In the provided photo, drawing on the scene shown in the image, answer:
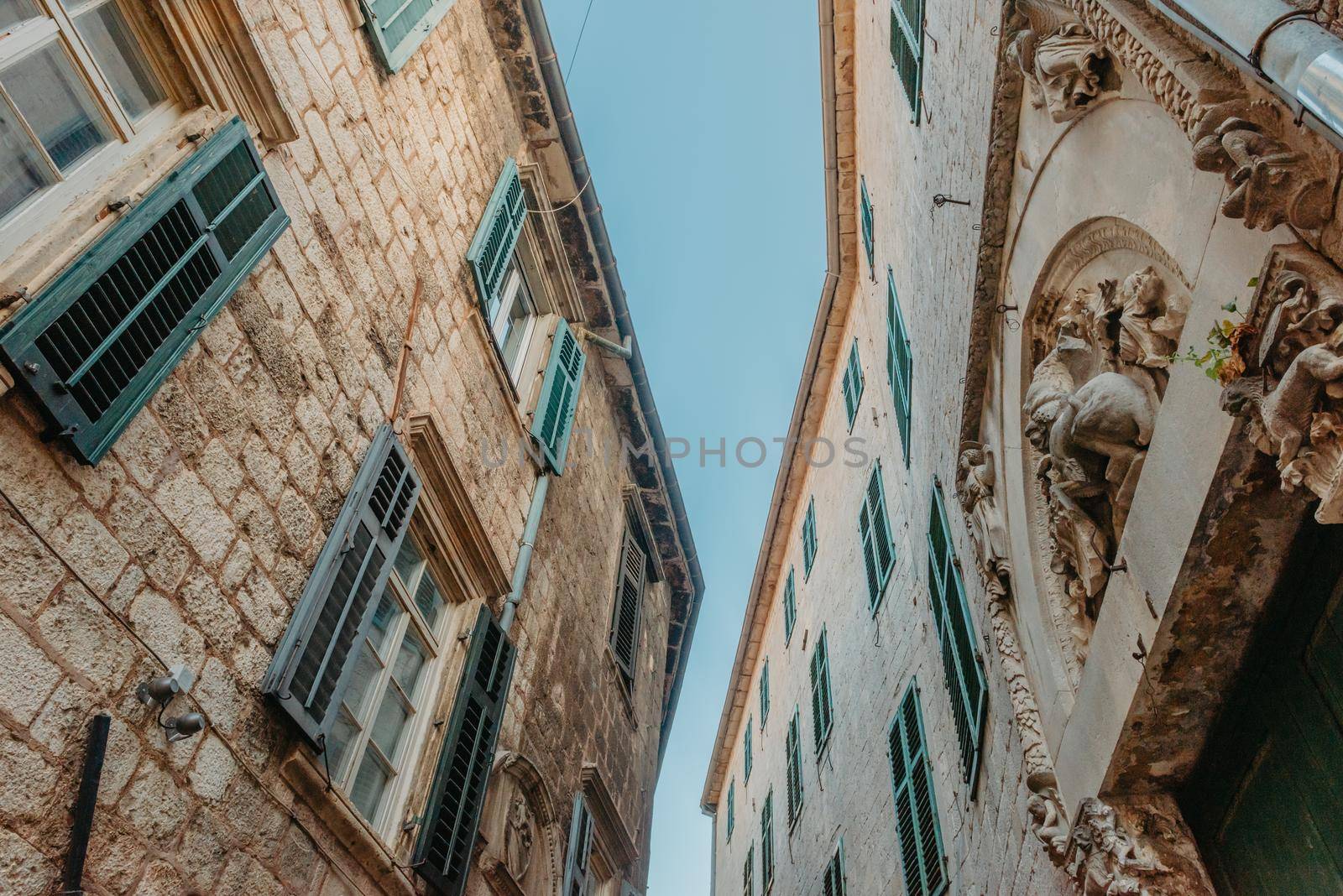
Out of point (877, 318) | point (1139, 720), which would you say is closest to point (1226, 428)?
point (1139, 720)

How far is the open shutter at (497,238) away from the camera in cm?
715

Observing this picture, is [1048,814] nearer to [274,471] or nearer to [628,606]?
[274,471]

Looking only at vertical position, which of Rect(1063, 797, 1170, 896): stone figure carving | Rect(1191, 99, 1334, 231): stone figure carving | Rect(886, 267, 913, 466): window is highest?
Rect(886, 267, 913, 466): window

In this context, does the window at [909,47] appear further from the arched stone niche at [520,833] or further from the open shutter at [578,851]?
the open shutter at [578,851]

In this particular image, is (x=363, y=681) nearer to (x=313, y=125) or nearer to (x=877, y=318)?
(x=313, y=125)

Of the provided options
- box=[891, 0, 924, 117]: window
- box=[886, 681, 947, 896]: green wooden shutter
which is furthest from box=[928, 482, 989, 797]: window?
box=[891, 0, 924, 117]: window

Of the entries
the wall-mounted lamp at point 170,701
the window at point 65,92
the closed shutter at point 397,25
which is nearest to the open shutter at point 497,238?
the closed shutter at point 397,25

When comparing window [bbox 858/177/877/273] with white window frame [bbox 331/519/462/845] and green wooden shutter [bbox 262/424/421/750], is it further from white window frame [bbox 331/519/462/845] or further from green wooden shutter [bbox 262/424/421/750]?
green wooden shutter [bbox 262/424/421/750]

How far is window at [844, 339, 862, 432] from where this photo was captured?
37.2 ft

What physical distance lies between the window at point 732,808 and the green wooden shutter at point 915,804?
963cm

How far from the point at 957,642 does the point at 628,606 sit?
534cm

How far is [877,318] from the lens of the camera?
33.7 ft

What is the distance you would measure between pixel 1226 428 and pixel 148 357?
360 cm

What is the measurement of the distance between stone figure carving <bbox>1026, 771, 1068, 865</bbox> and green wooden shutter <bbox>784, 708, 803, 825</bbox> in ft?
25.0
